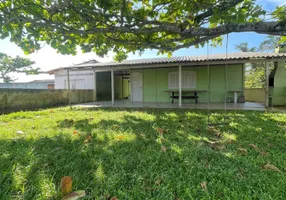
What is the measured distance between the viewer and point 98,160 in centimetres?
214

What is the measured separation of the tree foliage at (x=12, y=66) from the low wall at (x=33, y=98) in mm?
17329

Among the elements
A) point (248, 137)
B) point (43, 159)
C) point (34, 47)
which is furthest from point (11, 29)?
point (248, 137)

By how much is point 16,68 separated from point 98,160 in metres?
28.7

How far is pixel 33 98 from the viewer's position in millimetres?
8414

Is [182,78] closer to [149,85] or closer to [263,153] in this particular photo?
[149,85]

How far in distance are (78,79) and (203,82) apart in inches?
405

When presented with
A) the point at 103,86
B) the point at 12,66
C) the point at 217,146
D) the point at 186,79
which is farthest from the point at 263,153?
the point at 12,66

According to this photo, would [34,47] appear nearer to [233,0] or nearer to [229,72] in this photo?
→ [233,0]

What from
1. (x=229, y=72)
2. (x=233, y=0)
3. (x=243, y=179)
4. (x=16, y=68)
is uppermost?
(x=16, y=68)

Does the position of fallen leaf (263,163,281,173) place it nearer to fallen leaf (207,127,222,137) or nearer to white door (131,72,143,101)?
fallen leaf (207,127,222,137)

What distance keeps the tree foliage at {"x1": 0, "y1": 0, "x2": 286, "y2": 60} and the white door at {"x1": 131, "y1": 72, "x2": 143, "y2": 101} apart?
6.58 m

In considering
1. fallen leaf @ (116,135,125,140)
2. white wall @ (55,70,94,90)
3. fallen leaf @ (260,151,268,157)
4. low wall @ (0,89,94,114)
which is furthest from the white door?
fallen leaf @ (260,151,268,157)

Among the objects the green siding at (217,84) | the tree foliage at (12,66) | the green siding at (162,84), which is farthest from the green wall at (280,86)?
the tree foliage at (12,66)

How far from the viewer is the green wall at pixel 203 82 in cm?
977
